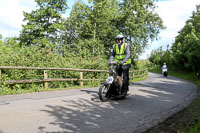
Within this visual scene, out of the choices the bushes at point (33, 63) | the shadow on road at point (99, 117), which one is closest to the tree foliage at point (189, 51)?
the bushes at point (33, 63)

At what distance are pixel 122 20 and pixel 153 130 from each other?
1242 inches

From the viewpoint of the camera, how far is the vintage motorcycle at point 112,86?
261 inches

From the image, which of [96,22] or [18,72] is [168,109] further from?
[96,22]

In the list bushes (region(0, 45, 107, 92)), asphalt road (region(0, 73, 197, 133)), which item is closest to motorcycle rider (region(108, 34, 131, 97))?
asphalt road (region(0, 73, 197, 133))

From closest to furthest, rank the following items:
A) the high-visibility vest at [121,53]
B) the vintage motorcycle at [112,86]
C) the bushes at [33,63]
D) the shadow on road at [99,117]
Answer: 1. the shadow on road at [99,117]
2. the vintage motorcycle at [112,86]
3. the high-visibility vest at [121,53]
4. the bushes at [33,63]

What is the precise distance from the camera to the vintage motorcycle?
6.62 metres

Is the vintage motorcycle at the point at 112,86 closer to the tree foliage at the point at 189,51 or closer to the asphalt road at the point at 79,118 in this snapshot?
the asphalt road at the point at 79,118

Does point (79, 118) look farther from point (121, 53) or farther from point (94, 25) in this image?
point (94, 25)

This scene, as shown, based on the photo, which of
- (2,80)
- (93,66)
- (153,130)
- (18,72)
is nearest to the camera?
(153,130)

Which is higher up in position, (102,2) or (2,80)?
(102,2)

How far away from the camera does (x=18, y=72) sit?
9250 mm

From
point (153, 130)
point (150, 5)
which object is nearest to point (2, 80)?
point (153, 130)

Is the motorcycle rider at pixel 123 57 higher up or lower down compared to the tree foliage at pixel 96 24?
lower down

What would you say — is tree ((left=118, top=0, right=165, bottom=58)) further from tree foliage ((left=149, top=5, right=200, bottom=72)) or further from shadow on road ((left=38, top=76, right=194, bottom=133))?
shadow on road ((left=38, top=76, right=194, bottom=133))
